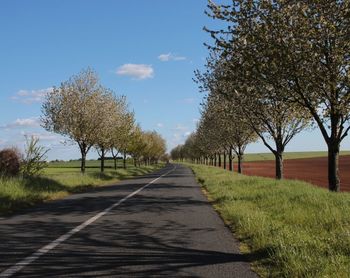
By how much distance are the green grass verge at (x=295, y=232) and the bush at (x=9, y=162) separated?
1368 centimetres

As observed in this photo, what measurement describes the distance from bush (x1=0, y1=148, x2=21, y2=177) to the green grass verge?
13.7 m

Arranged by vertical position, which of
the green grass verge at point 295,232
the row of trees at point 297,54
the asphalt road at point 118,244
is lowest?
the asphalt road at point 118,244

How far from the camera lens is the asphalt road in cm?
728

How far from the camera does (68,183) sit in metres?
27.9

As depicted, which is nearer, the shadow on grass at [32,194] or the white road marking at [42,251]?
the white road marking at [42,251]

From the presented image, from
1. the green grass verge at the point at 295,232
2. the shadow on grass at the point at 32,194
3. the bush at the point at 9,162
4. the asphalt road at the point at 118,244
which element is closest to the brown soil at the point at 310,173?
the shadow on grass at the point at 32,194

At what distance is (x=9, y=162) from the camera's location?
2572 centimetres

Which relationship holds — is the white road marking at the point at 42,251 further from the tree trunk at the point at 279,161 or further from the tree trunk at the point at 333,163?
the tree trunk at the point at 279,161

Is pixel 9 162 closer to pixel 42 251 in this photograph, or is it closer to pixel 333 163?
pixel 333 163

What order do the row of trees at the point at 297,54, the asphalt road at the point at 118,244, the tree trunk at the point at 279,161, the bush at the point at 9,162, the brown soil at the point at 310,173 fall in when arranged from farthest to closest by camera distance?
the brown soil at the point at 310,173 → the tree trunk at the point at 279,161 → the bush at the point at 9,162 → the row of trees at the point at 297,54 → the asphalt road at the point at 118,244

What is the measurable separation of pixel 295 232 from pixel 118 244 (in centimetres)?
327

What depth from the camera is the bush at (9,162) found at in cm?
2547

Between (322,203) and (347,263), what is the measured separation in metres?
6.45

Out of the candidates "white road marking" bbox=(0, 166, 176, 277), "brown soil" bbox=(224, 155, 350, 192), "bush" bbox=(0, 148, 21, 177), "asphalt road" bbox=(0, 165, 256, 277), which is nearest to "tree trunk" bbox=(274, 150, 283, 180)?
"brown soil" bbox=(224, 155, 350, 192)
